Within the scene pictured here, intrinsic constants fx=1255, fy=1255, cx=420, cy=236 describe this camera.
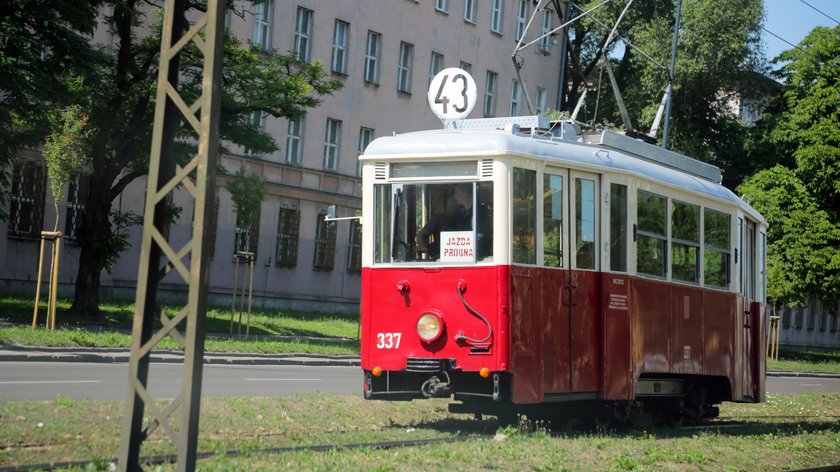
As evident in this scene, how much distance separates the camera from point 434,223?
1363cm

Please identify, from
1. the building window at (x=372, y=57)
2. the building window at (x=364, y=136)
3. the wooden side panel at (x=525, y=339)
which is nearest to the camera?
the wooden side panel at (x=525, y=339)

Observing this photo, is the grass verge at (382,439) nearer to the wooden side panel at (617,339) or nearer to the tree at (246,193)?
the wooden side panel at (617,339)

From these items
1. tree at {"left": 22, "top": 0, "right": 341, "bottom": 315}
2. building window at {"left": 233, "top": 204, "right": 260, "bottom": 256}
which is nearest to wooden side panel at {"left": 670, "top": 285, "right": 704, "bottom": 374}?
tree at {"left": 22, "top": 0, "right": 341, "bottom": 315}

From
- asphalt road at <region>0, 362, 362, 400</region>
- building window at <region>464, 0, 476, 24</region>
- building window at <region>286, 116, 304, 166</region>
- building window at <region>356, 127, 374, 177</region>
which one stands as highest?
building window at <region>464, 0, 476, 24</region>

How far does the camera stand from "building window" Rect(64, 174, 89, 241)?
39062 millimetres

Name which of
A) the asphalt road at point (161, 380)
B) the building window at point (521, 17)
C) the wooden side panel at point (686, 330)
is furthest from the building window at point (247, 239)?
the wooden side panel at point (686, 330)

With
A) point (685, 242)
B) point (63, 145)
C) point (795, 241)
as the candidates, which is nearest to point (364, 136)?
point (795, 241)

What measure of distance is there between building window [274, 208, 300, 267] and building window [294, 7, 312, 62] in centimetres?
596

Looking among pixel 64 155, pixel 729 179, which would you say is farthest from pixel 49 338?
pixel 729 179

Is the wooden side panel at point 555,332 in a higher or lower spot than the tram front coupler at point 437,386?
higher

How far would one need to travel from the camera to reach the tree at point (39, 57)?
86.4 feet

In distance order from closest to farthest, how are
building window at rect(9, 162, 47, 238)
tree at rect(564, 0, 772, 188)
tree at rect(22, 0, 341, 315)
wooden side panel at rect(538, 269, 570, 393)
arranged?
wooden side panel at rect(538, 269, 570, 393)
tree at rect(22, 0, 341, 315)
building window at rect(9, 162, 47, 238)
tree at rect(564, 0, 772, 188)

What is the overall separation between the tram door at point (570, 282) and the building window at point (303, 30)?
1341 inches

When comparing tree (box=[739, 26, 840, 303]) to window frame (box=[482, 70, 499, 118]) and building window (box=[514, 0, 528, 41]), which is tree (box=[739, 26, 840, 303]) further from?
building window (box=[514, 0, 528, 41])
